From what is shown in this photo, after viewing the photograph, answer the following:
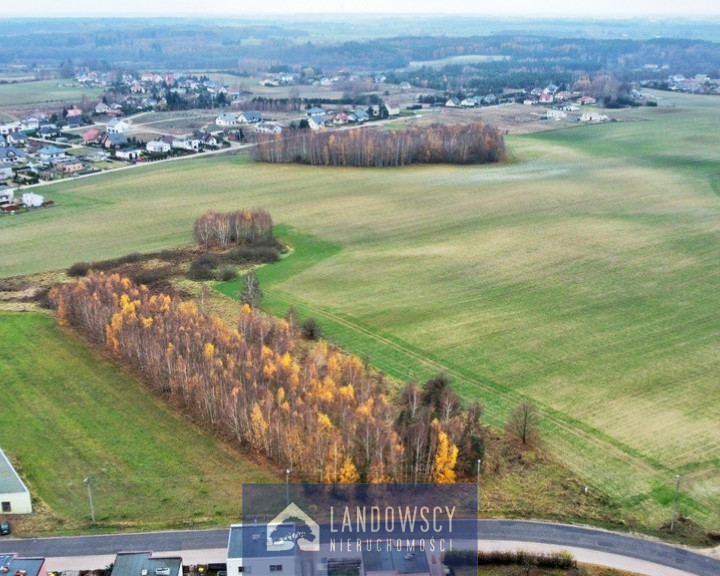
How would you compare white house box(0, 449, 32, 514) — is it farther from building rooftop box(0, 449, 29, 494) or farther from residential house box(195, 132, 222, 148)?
residential house box(195, 132, 222, 148)

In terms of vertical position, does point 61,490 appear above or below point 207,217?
below

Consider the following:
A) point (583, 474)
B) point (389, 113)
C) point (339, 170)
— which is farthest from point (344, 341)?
point (389, 113)

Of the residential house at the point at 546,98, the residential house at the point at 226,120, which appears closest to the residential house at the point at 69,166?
the residential house at the point at 226,120

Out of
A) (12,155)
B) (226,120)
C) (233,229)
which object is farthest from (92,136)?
(233,229)

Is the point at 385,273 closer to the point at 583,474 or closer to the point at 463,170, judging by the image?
the point at 583,474

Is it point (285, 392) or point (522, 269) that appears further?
point (522, 269)

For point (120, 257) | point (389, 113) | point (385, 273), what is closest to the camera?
point (385, 273)

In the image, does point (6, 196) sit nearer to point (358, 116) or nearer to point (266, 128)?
point (266, 128)
